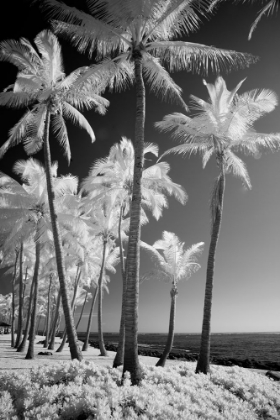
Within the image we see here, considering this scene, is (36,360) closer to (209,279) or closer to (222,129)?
(209,279)

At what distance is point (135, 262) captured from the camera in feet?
29.1

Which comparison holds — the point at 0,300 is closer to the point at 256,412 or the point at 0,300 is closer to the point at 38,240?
the point at 38,240

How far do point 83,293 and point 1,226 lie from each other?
124 ft

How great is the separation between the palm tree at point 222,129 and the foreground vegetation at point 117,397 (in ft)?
16.0

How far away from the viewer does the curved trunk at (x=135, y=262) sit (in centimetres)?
807

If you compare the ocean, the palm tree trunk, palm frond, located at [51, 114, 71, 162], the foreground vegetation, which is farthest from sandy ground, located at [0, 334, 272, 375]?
the ocean

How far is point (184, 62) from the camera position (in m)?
10.8

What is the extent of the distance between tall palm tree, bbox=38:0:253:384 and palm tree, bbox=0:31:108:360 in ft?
8.01

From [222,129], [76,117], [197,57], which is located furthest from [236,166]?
[76,117]

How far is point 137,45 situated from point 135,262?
7047 millimetres

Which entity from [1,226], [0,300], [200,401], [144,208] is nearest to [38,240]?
[1,226]

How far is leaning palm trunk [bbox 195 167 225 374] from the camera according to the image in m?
11.6

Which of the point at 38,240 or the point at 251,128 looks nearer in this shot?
the point at 251,128

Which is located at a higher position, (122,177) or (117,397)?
(122,177)
